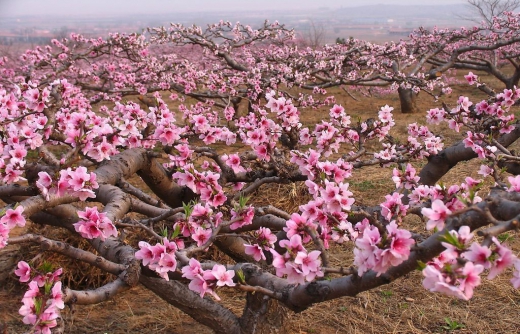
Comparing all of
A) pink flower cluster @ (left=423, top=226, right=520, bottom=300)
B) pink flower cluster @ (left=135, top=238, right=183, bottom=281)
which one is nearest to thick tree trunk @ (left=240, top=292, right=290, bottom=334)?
pink flower cluster @ (left=135, top=238, right=183, bottom=281)

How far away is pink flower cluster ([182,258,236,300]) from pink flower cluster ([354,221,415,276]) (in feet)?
1.73

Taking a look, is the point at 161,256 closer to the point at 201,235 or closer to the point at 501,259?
the point at 201,235

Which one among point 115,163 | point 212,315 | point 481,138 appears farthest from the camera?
point 115,163

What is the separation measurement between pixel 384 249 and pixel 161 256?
0.93 meters

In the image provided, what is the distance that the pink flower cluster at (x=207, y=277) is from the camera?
1.75 metres

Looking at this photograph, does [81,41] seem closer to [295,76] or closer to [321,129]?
[295,76]

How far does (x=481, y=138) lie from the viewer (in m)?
3.11

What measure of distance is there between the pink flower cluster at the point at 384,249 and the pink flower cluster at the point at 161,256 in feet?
2.69

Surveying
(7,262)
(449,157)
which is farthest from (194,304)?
(7,262)

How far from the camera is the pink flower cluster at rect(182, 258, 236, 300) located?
175 cm

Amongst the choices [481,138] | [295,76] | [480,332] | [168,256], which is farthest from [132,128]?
[295,76]

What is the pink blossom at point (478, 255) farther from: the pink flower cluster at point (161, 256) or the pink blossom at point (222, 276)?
the pink flower cluster at point (161, 256)

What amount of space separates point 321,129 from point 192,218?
4.72 ft

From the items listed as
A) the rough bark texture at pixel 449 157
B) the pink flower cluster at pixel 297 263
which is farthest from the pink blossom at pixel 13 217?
the rough bark texture at pixel 449 157
